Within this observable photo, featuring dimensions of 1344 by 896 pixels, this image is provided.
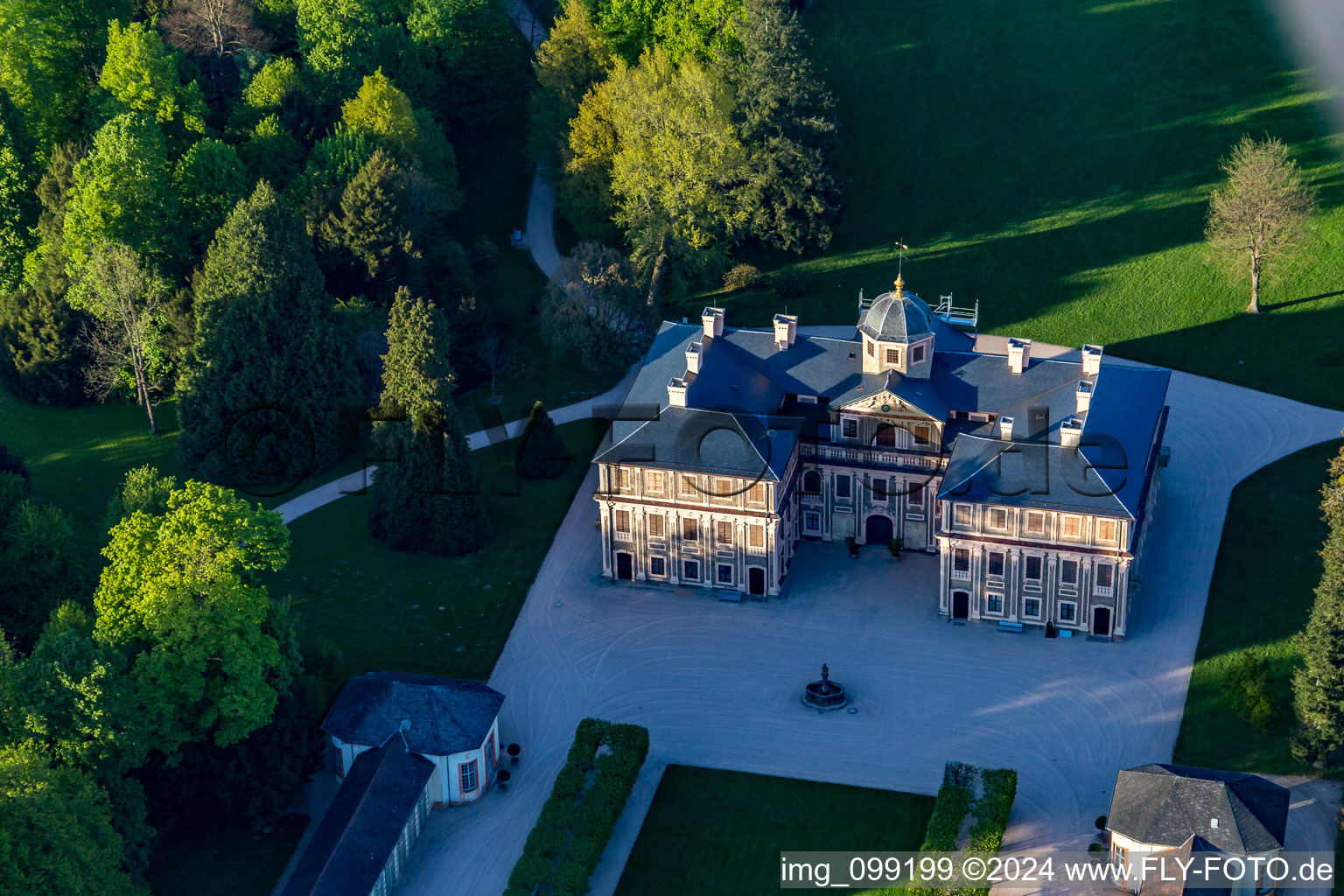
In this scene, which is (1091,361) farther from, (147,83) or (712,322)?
(147,83)

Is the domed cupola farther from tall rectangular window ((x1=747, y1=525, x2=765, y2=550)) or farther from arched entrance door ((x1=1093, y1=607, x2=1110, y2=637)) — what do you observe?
arched entrance door ((x1=1093, y1=607, x2=1110, y2=637))

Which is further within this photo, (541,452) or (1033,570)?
(541,452)

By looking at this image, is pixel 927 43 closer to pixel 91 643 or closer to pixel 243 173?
pixel 243 173

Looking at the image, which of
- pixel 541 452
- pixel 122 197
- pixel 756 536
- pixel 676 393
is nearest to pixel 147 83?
pixel 122 197

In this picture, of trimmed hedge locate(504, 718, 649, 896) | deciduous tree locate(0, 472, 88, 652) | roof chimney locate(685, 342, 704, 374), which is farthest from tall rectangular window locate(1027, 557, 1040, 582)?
deciduous tree locate(0, 472, 88, 652)

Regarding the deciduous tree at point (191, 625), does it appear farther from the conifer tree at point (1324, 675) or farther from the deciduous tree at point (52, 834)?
the conifer tree at point (1324, 675)

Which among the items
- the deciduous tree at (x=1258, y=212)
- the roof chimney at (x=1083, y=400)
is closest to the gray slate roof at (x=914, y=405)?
the roof chimney at (x=1083, y=400)
